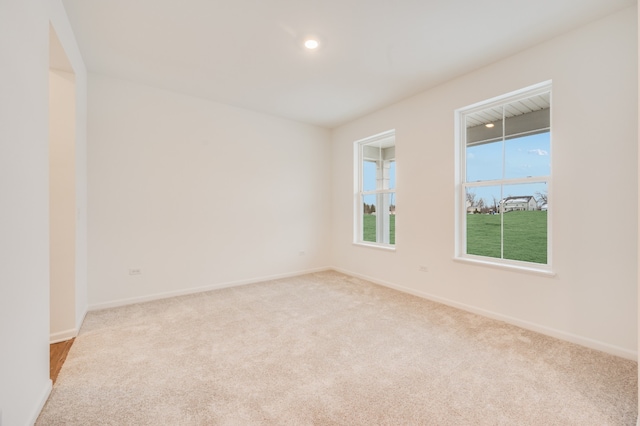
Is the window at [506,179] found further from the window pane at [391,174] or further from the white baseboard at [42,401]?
the white baseboard at [42,401]

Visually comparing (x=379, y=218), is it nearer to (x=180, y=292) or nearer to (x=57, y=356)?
(x=180, y=292)

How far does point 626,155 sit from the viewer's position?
2189 mm

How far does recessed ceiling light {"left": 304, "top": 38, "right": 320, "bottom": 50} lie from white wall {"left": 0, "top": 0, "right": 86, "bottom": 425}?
72.9 inches

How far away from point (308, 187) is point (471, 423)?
13.4 ft

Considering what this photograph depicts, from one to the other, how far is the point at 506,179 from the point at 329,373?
8.71ft

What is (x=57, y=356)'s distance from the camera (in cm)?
223

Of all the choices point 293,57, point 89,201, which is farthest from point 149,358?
point 293,57

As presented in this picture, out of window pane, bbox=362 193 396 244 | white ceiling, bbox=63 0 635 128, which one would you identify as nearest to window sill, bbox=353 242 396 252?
window pane, bbox=362 193 396 244

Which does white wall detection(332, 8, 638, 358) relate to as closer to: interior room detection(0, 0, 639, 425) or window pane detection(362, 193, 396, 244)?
interior room detection(0, 0, 639, 425)

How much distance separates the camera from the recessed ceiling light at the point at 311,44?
8.55 feet

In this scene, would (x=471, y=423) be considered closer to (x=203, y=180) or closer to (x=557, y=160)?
(x=557, y=160)

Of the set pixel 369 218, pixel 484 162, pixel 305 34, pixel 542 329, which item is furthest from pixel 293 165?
pixel 542 329

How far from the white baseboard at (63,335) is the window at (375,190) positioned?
3763mm

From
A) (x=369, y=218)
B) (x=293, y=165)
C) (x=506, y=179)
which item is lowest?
(x=369, y=218)
